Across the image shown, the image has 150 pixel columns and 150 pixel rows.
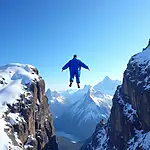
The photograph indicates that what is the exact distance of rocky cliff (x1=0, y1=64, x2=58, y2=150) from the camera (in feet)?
360

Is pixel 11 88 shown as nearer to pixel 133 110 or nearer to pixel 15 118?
pixel 15 118

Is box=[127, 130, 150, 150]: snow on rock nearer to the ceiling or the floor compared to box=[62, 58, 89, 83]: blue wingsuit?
nearer to the floor

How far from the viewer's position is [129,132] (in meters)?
133

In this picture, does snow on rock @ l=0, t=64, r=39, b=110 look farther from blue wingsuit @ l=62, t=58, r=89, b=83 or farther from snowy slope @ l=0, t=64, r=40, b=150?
blue wingsuit @ l=62, t=58, r=89, b=83

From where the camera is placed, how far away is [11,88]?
424ft

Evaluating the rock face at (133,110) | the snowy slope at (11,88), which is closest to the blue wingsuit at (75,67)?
the snowy slope at (11,88)

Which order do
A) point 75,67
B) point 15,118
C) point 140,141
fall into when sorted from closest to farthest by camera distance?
point 75,67 → point 15,118 → point 140,141

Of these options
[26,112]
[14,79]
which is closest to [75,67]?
[26,112]

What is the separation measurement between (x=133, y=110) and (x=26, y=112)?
46700 mm

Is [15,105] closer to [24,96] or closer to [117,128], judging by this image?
[24,96]

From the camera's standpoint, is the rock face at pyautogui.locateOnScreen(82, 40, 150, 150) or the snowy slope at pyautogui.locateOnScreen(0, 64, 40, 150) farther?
the rock face at pyautogui.locateOnScreen(82, 40, 150, 150)

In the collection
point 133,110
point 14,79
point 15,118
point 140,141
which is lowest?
point 140,141

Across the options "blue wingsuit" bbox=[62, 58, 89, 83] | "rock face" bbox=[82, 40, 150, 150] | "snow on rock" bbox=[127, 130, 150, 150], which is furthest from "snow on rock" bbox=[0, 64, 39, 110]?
"blue wingsuit" bbox=[62, 58, 89, 83]

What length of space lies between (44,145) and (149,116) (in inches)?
1770
